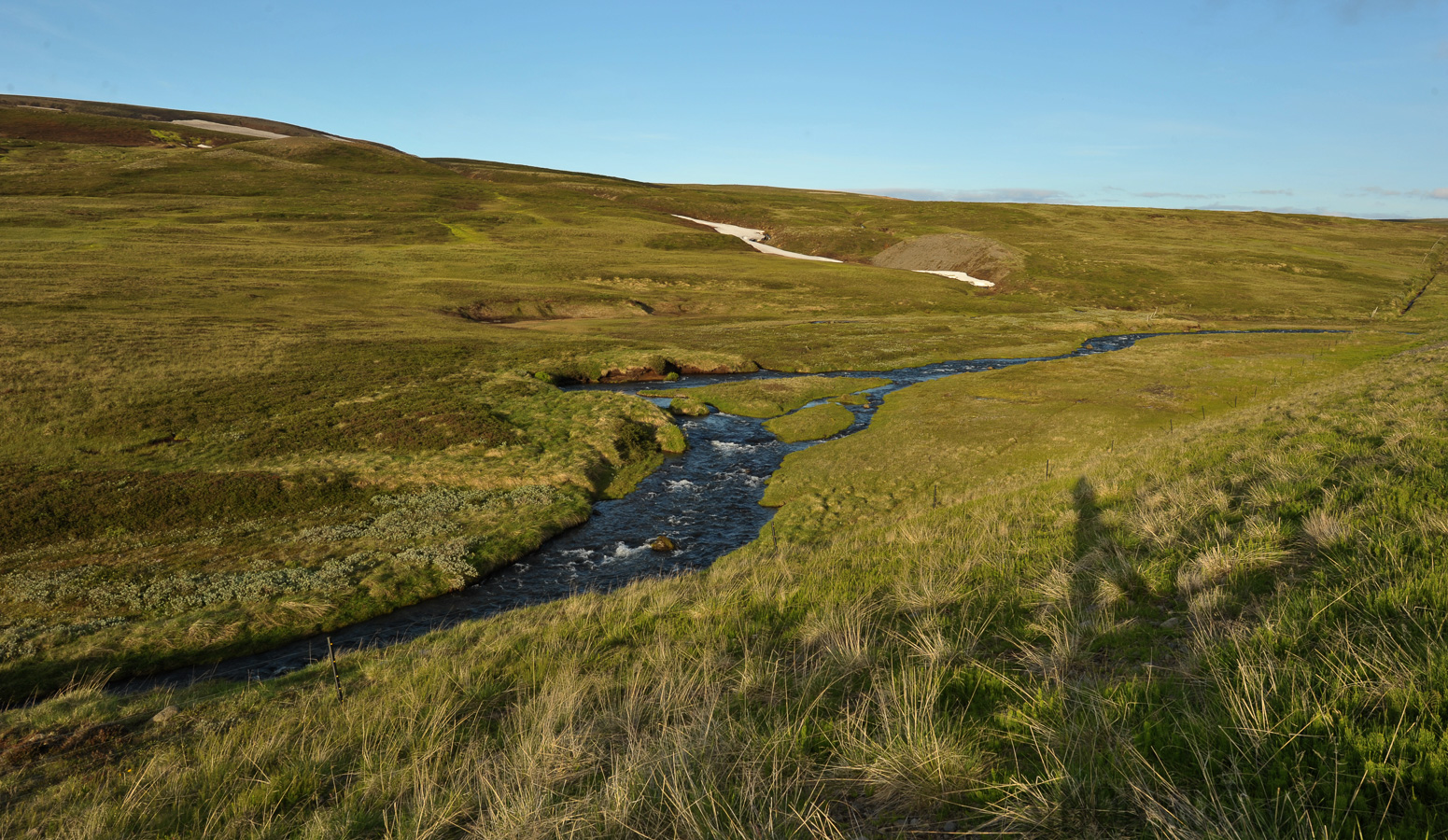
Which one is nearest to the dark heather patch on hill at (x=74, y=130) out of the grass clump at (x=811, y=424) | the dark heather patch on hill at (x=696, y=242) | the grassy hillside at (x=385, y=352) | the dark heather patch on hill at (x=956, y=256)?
the grassy hillside at (x=385, y=352)

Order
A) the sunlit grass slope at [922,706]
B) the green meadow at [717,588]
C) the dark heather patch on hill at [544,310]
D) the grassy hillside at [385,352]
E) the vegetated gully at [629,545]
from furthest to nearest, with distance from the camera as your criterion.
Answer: the dark heather patch on hill at [544,310] → the grassy hillside at [385,352] → the vegetated gully at [629,545] → the green meadow at [717,588] → the sunlit grass slope at [922,706]

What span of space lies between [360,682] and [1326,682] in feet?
38.8

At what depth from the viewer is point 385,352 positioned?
166ft

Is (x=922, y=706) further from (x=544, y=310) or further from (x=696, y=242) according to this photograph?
(x=696, y=242)

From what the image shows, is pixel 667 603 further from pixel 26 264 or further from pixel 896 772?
pixel 26 264

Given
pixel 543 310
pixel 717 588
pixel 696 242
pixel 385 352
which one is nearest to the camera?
pixel 717 588

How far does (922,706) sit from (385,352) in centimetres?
5374

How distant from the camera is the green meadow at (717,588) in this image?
445 centimetres

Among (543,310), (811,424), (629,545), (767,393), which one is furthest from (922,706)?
(543,310)

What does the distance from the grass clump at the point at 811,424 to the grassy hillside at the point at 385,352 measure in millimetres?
3223

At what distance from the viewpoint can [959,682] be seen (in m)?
6.02

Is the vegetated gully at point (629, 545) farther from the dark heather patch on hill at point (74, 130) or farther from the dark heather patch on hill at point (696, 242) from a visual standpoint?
the dark heather patch on hill at point (74, 130)

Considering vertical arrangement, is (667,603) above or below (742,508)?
above

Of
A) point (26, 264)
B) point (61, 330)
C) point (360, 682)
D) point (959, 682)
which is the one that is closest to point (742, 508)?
point (360, 682)
